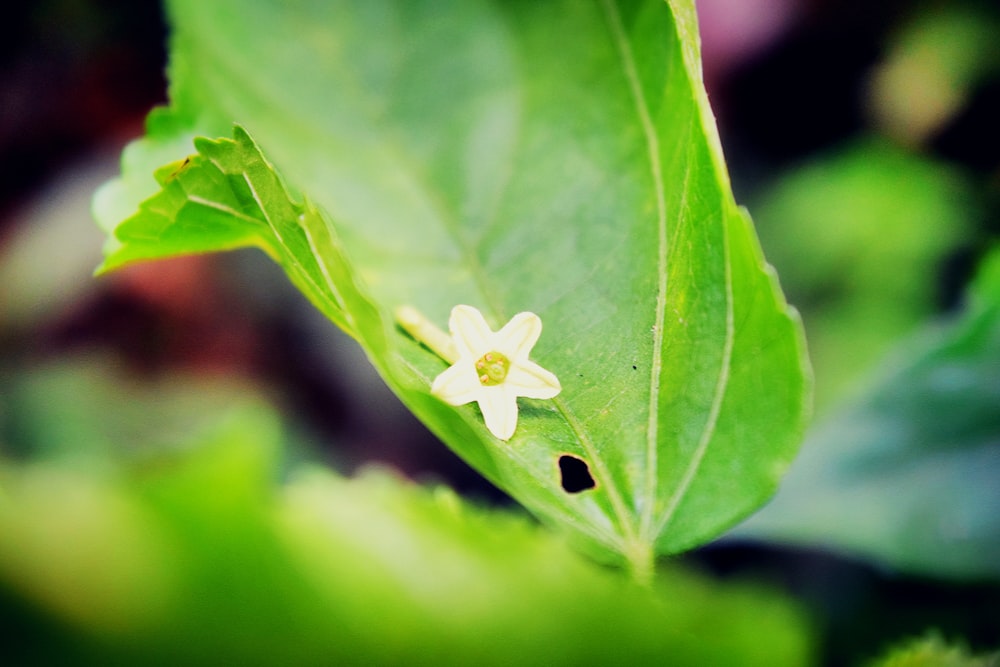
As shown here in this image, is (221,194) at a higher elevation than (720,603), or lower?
higher

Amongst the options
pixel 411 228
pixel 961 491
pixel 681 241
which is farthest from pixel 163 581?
pixel 961 491

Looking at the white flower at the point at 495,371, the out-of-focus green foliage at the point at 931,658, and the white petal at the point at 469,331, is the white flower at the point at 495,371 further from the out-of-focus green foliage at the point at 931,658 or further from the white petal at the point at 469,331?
the out-of-focus green foliage at the point at 931,658

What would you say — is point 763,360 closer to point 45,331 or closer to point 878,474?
point 878,474

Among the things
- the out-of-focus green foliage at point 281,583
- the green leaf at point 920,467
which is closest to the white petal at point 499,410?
the out-of-focus green foliage at point 281,583

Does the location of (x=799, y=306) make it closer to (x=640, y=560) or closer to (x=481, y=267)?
(x=481, y=267)

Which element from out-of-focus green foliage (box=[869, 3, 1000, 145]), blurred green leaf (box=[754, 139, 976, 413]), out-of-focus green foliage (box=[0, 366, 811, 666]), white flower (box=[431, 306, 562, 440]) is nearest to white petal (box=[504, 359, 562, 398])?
white flower (box=[431, 306, 562, 440])

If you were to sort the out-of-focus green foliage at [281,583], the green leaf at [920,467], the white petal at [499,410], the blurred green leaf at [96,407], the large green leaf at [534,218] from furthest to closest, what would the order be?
the blurred green leaf at [96,407], the green leaf at [920,467], the white petal at [499,410], the large green leaf at [534,218], the out-of-focus green foliage at [281,583]
